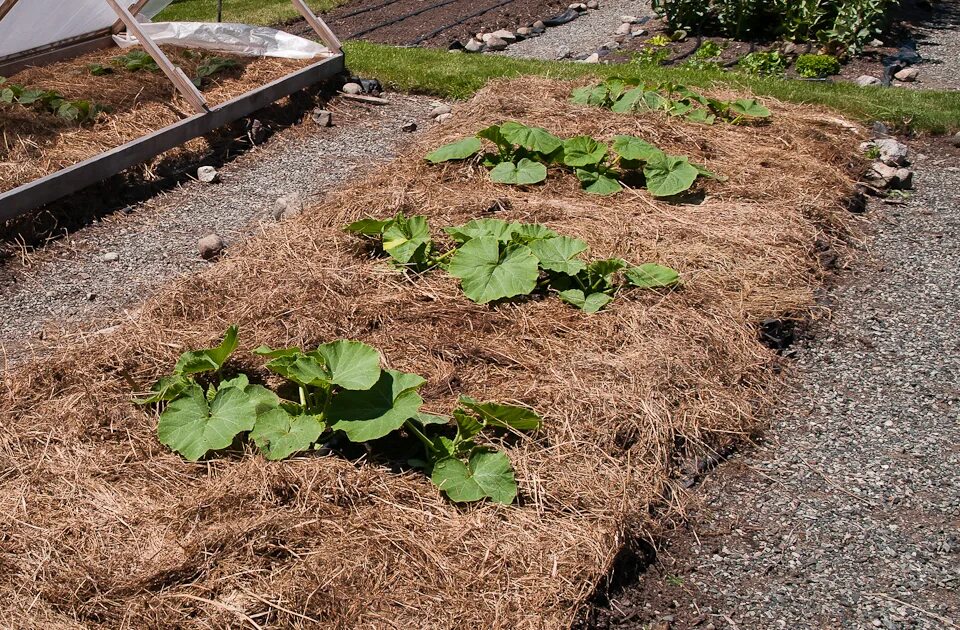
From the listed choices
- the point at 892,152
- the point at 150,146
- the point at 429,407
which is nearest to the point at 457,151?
the point at 150,146

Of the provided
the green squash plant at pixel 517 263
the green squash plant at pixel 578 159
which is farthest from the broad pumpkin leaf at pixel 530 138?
the green squash plant at pixel 517 263

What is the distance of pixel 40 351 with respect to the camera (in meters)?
3.44

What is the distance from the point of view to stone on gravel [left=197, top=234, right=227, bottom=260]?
14.2 feet

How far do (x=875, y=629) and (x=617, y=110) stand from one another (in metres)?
4.09

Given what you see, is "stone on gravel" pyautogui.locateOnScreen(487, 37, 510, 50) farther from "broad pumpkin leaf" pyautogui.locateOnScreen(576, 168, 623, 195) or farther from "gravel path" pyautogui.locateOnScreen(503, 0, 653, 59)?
"broad pumpkin leaf" pyautogui.locateOnScreen(576, 168, 623, 195)

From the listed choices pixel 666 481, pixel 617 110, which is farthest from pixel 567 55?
pixel 666 481

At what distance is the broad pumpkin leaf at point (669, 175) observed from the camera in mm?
4477

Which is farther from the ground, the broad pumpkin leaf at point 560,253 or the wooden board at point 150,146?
the wooden board at point 150,146

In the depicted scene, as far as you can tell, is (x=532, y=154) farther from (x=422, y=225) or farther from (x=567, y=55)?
(x=567, y=55)

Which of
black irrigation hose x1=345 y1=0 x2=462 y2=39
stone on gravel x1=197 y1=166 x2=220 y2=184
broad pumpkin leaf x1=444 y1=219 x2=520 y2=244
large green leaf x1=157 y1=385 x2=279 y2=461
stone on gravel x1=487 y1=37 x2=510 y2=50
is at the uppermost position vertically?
broad pumpkin leaf x1=444 y1=219 x2=520 y2=244

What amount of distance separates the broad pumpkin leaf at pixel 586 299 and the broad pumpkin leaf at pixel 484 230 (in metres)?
0.41

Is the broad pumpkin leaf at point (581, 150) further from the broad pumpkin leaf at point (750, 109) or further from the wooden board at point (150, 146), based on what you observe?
the wooden board at point (150, 146)

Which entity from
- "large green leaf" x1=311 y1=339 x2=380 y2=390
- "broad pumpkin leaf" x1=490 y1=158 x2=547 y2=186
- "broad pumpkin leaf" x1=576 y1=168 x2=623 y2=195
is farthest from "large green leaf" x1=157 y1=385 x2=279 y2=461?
"broad pumpkin leaf" x1=576 y1=168 x2=623 y2=195

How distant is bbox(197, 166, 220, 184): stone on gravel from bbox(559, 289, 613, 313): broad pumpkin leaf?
9.60 feet
